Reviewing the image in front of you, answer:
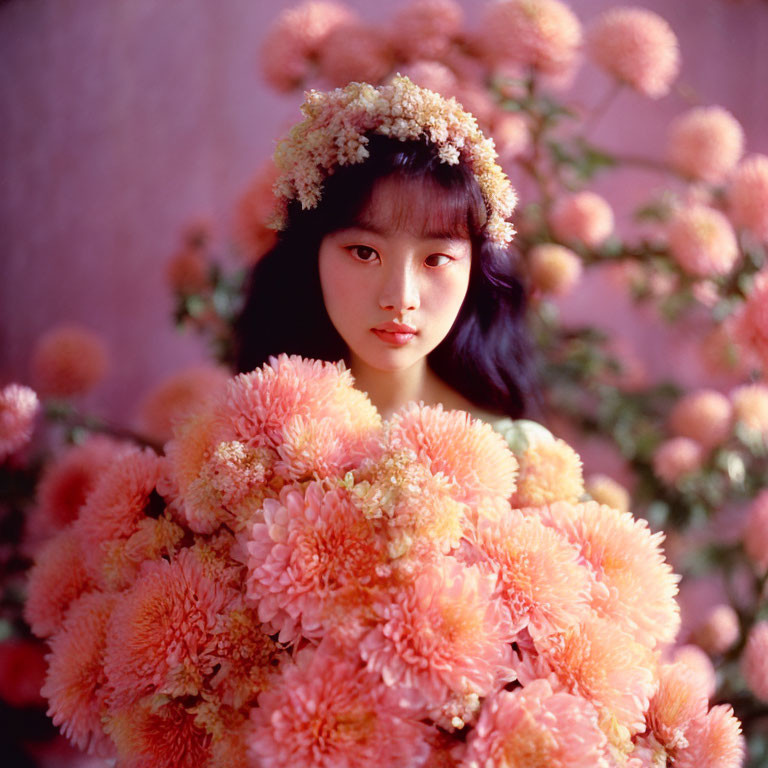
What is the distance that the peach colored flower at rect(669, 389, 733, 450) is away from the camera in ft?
2.57

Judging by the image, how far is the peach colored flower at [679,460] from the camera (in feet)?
2.58

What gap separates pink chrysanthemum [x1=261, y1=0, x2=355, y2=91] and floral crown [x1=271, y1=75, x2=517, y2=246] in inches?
9.4

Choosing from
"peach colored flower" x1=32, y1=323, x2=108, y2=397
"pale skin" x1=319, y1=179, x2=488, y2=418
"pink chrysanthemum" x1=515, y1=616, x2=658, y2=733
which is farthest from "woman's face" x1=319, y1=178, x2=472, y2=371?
"peach colored flower" x1=32, y1=323, x2=108, y2=397

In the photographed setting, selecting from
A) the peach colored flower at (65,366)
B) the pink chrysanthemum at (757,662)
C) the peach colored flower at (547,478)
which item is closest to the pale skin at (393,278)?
the peach colored flower at (547,478)

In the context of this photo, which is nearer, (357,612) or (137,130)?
(357,612)

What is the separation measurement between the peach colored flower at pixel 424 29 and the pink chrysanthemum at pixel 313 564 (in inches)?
19.1

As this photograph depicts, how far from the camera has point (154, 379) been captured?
101 cm

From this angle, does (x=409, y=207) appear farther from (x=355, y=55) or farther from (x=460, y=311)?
(x=355, y=55)

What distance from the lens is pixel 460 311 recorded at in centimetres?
62

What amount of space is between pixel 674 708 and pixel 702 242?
46cm

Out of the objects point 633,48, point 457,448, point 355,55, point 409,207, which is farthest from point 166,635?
point 633,48

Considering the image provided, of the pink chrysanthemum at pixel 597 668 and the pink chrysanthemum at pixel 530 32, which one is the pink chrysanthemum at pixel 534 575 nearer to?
the pink chrysanthemum at pixel 597 668

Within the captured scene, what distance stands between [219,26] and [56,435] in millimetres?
560

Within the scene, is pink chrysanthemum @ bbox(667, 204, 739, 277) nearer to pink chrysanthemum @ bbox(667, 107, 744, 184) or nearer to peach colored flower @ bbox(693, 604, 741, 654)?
pink chrysanthemum @ bbox(667, 107, 744, 184)
